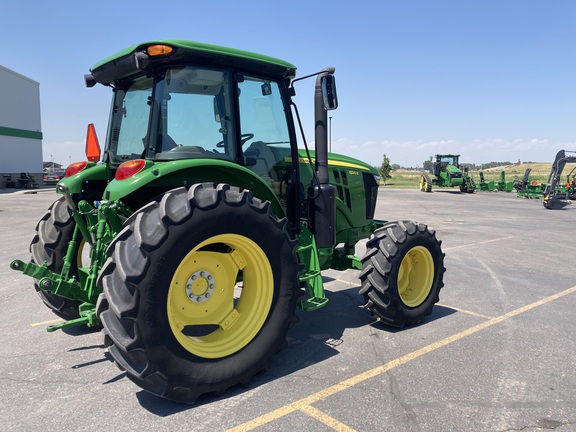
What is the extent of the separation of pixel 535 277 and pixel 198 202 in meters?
6.60

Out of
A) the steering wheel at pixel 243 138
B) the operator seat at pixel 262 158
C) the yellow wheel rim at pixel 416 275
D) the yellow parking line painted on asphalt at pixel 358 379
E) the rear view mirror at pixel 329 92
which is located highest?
the rear view mirror at pixel 329 92

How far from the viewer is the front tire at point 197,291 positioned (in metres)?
2.87

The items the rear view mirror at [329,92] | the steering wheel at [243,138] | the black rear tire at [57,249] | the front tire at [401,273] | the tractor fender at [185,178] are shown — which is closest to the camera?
the tractor fender at [185,178]

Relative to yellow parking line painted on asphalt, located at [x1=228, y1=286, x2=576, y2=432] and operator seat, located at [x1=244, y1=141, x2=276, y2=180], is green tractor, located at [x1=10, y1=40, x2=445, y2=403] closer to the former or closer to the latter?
operator seat, located at [x1=244, y1=141, x2=276, y2=180]

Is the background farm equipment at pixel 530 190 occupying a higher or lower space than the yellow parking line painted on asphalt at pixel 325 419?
higher

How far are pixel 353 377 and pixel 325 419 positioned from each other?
2.31 feet

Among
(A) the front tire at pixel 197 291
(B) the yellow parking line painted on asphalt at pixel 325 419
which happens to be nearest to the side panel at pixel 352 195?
(A) the front tire at pixel 197 291

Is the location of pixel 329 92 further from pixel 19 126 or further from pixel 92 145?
pixel 19 126

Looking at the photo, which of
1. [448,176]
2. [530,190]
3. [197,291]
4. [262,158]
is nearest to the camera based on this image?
[197,291]

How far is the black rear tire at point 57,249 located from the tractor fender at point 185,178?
1.25 meters

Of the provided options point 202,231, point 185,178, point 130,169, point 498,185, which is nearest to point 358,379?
point 202,231

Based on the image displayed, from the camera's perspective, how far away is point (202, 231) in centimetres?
312

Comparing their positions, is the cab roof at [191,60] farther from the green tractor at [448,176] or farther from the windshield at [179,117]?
the green tractor at [448,176]

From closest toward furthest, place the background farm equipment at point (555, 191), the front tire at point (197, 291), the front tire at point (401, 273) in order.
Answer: the front tire at point (197, 291), the front tire at point (401, 273), the background farm equipment at point (555, 191)
